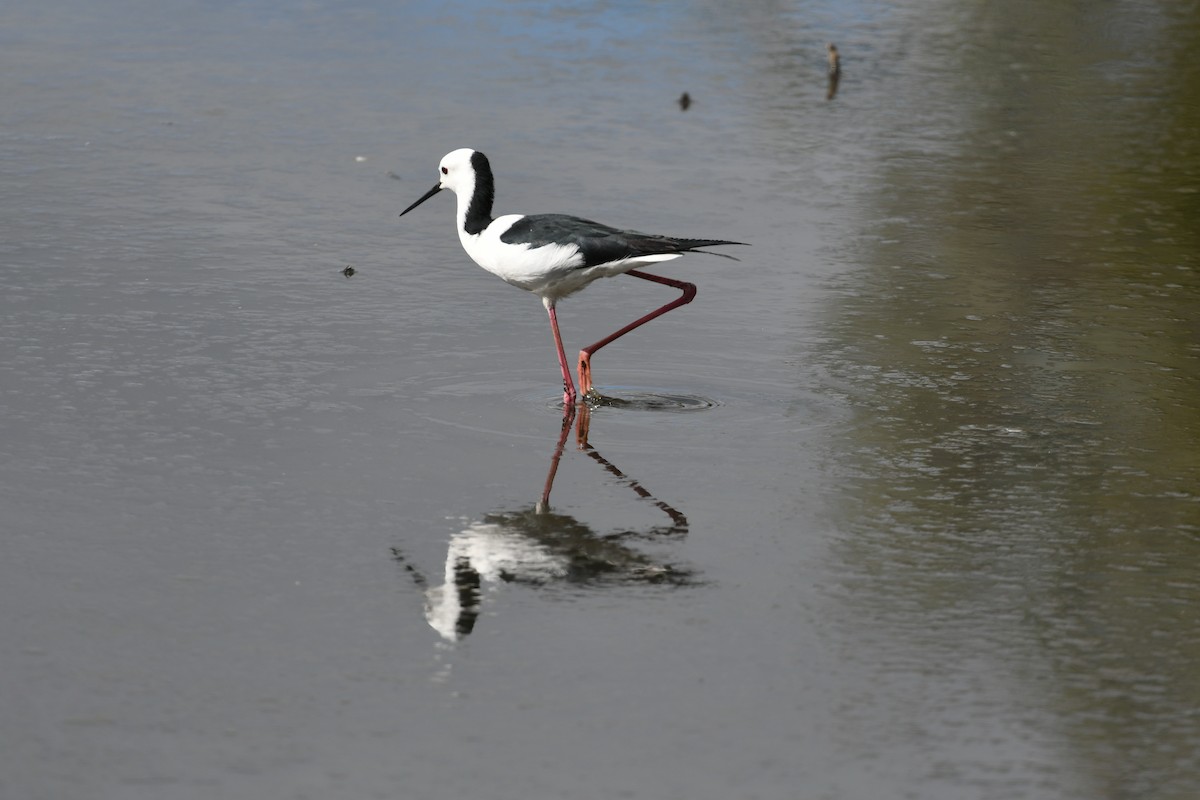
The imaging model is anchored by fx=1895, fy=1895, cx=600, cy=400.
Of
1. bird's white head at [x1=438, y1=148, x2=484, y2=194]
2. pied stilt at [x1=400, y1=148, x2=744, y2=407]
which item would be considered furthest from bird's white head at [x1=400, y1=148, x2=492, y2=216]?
pied stilt at [x1=400, y1=148, x2=744, y2=407]

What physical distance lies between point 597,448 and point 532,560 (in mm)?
1275

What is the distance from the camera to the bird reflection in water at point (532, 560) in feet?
18.1

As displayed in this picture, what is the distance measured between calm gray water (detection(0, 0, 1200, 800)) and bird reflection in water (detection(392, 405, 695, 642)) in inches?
0.7

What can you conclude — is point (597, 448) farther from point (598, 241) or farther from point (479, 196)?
point (479, 196)

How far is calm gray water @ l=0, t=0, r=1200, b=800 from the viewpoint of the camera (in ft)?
15.4

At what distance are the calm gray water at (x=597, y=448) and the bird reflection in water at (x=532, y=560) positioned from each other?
2 centimetres

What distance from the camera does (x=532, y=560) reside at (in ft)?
19.2

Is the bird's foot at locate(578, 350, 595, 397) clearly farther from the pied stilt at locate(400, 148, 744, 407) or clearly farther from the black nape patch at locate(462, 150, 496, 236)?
the black nape patch at locate(462, 150, 496, 236)

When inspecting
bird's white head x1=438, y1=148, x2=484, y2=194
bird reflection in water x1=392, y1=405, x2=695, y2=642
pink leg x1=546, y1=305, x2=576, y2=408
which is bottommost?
bird reflection in water x1=392, y1=405, x2=695, y2=642

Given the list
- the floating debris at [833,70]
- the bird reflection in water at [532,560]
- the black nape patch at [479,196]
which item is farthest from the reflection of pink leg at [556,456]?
the floating debris at [833,70]

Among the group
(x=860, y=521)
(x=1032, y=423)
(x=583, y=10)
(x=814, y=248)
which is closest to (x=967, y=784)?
(x=860, y=521)

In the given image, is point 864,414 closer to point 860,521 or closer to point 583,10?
point 860,521

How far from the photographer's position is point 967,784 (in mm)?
4453

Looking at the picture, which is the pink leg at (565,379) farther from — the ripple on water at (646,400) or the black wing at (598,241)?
the black wing at (598,241)
